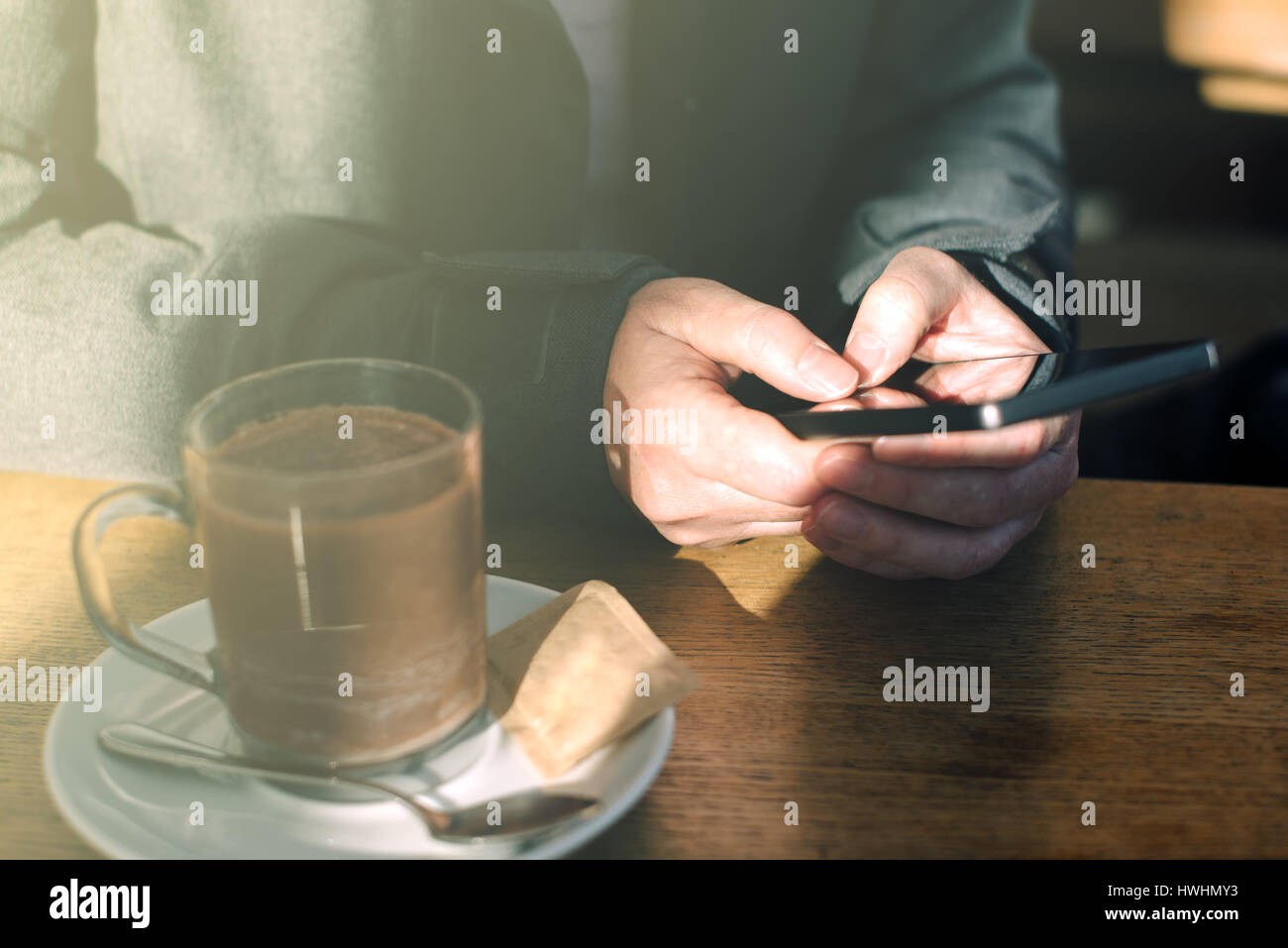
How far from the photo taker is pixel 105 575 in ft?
1.75

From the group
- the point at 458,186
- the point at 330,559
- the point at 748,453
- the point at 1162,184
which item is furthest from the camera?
the point at 1162,184

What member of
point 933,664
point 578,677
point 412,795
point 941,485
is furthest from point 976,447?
point 412,795

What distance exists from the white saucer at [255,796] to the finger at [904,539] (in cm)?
25

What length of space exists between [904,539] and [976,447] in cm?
9

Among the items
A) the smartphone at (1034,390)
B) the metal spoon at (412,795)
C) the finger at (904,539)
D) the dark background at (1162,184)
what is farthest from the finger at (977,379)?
the dark background at (1162,184)

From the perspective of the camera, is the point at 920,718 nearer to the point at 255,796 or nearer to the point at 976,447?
the point at 976,447

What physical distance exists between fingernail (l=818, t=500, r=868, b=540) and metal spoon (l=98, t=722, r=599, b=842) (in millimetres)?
311

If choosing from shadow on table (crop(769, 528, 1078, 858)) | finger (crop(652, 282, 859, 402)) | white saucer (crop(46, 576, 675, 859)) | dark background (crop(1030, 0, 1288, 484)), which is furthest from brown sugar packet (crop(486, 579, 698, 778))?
dark background (crop(1030, 0, 1288, 484))

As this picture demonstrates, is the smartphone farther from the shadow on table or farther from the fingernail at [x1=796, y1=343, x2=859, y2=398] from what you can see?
the shadow on table

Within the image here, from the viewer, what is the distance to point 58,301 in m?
0.88

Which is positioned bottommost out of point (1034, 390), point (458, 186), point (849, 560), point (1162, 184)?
point (849, 560)

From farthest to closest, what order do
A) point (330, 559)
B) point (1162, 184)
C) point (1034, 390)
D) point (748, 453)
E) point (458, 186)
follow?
point (1162, 184), point (458, 186), point (748, 453), point (1034, 390), point (330, 559)

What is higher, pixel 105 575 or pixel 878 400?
pixel 878 400

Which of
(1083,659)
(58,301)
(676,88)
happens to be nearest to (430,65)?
(676,88)
